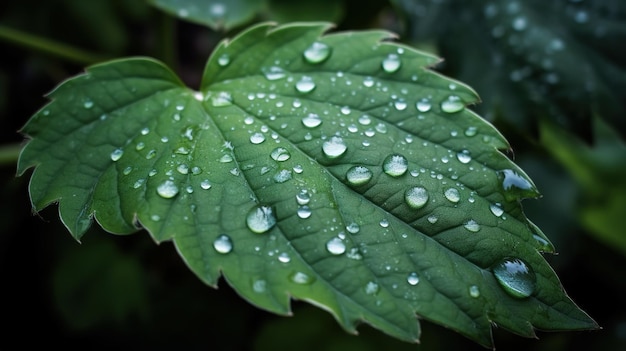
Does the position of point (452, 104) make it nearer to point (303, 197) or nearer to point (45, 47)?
point (303, 197)

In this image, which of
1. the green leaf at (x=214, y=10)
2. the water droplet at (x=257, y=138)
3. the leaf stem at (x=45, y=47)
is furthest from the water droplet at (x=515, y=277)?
the leaf stem at (x=45, y=47)

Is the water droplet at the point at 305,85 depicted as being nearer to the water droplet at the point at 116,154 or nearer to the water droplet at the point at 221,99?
the water droplet at the point at 221,99

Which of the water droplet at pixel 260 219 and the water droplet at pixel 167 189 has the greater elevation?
the water droplet at pixel 167 189

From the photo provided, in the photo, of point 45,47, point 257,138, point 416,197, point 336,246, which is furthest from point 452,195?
point 45,47

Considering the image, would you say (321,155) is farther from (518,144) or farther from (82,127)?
(518,144)

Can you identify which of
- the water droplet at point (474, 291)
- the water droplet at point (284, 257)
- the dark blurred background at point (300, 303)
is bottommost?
the dark blurred background at point (300, 303)

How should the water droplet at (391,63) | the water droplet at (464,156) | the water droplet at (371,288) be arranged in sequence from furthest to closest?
the water droplet at (391,63) → the water droplet at (464,156) → the water droplet at (371,288)

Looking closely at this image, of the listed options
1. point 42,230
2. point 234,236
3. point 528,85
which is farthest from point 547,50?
point 42,230
